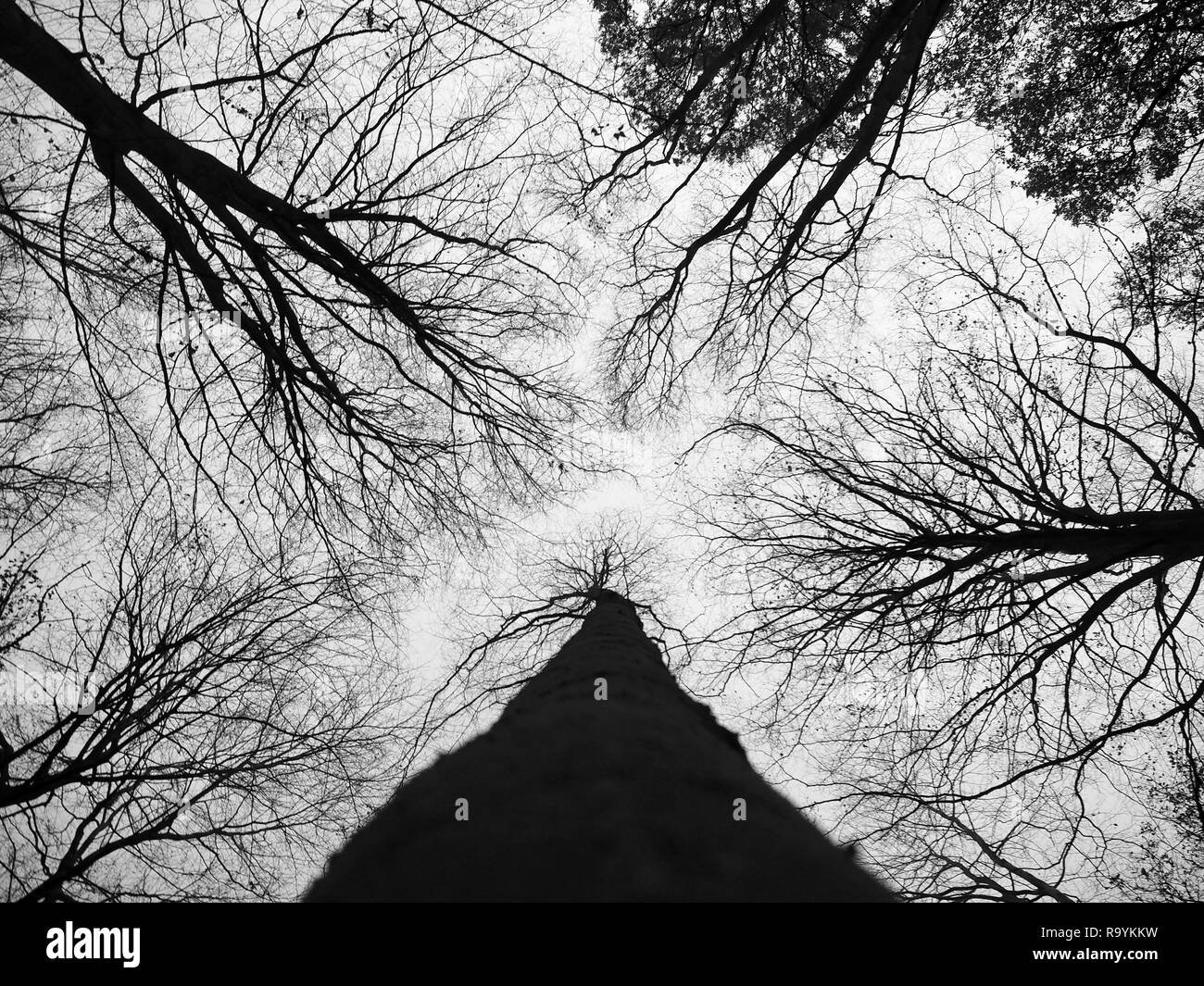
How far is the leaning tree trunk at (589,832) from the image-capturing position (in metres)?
0.99

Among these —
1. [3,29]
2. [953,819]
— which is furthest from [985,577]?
[3,29]

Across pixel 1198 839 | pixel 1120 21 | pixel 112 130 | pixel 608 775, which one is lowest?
pixel 1198 839

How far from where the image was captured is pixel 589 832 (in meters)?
1.08

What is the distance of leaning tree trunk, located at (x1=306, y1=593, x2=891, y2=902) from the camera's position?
3.26 feet

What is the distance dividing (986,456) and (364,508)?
5.60 m

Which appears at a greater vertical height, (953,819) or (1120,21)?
(1120,21)
